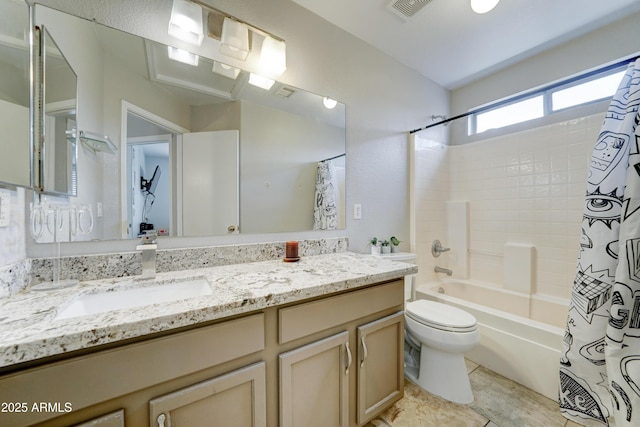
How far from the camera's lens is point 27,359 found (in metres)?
0.50

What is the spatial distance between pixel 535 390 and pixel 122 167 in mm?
2699

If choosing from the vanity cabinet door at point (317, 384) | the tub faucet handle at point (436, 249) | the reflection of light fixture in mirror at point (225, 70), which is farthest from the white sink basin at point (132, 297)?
the tub faucet handle at point (436, 249)

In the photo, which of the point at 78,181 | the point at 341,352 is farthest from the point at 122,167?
the point at 341,352

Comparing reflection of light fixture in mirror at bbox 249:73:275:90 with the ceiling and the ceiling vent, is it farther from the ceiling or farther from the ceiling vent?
the ceiling vent

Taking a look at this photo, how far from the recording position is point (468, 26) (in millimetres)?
1744

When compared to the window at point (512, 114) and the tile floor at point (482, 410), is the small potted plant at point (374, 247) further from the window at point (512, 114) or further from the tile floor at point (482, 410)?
the window at point (512, 114)

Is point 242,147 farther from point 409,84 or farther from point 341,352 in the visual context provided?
point 409,84

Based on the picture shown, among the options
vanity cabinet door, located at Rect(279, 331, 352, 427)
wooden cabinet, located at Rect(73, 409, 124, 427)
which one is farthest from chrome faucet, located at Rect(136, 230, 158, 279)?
vanity cabinet door, located at Rect(279, 331, 352, 427)

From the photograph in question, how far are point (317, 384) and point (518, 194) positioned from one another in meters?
2.38

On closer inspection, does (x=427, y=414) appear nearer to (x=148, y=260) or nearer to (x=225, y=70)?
(x=148, y=260)

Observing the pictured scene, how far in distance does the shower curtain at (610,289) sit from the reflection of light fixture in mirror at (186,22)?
205 cm

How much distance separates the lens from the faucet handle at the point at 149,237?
3.51 feet

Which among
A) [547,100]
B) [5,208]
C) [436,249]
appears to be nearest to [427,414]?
[436,249]

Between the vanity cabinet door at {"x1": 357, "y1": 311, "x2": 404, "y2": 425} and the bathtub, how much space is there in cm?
88
